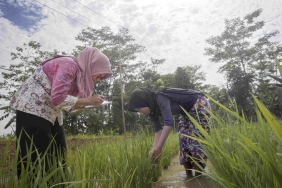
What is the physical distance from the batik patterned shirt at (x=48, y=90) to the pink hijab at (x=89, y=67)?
152mm

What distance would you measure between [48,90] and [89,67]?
37 cm

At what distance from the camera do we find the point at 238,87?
14.7 meters

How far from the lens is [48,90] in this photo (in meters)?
1.41

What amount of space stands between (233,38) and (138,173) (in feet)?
69.0

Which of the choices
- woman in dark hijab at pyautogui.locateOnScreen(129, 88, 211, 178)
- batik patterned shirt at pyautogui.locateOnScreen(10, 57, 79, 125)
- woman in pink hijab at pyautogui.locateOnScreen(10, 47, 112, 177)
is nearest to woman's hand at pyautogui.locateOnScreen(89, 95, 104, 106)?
woman in pink hijab at pyautogui.locateOnScreen(10, 47, 112, 177)

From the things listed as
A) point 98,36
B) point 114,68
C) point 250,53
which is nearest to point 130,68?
point 114,68

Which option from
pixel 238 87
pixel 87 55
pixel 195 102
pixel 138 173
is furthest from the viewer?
pixel 238 87

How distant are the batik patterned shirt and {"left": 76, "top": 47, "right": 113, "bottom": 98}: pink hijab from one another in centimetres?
15

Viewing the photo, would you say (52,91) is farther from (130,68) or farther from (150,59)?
(150,59)

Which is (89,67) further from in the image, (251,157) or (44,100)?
(251,157)

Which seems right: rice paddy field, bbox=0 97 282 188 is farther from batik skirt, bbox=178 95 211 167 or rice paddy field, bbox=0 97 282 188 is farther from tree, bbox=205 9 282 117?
tree, bbox=205 9 282 117

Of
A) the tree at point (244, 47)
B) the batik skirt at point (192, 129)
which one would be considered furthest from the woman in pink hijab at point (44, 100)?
the tree at point (244, 47)

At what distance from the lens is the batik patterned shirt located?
133cm

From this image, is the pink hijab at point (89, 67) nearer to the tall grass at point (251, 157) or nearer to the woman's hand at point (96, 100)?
the woman's hand at point (96, 100)
